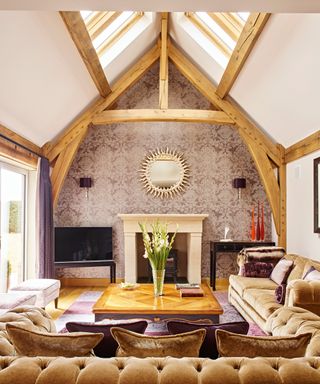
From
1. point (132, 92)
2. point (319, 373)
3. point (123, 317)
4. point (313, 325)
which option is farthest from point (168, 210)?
point (319, 373)

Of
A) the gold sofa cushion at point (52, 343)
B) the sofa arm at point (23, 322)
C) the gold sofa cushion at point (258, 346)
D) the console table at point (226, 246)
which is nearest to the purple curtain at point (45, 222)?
the console table at point (226, 246)

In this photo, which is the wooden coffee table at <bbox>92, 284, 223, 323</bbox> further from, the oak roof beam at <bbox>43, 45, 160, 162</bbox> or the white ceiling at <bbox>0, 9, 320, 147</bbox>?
the oak roof beam at <bbox>43, 45, 160, 162</bbox>

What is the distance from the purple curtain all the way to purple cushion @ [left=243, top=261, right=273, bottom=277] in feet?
9.08

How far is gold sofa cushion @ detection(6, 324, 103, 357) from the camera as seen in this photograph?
1.74 meters

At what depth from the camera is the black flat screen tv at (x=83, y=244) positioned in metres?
6.87

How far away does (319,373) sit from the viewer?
153 centimetres

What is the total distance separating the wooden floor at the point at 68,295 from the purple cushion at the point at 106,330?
344cm

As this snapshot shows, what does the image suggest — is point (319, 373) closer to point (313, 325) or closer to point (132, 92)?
point (313, 325)

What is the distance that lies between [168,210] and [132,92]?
7.16 feet

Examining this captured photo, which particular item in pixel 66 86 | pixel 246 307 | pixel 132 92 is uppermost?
pixel 132 92

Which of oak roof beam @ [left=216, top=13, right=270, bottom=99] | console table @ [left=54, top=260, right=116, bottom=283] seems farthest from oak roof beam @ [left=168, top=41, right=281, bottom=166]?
console table @ [left=54, top=260, right=116, bottom=283]

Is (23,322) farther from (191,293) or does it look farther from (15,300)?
(191,293)

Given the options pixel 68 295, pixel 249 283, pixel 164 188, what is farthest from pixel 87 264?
pixel 249 283

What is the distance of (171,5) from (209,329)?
1788 mm
